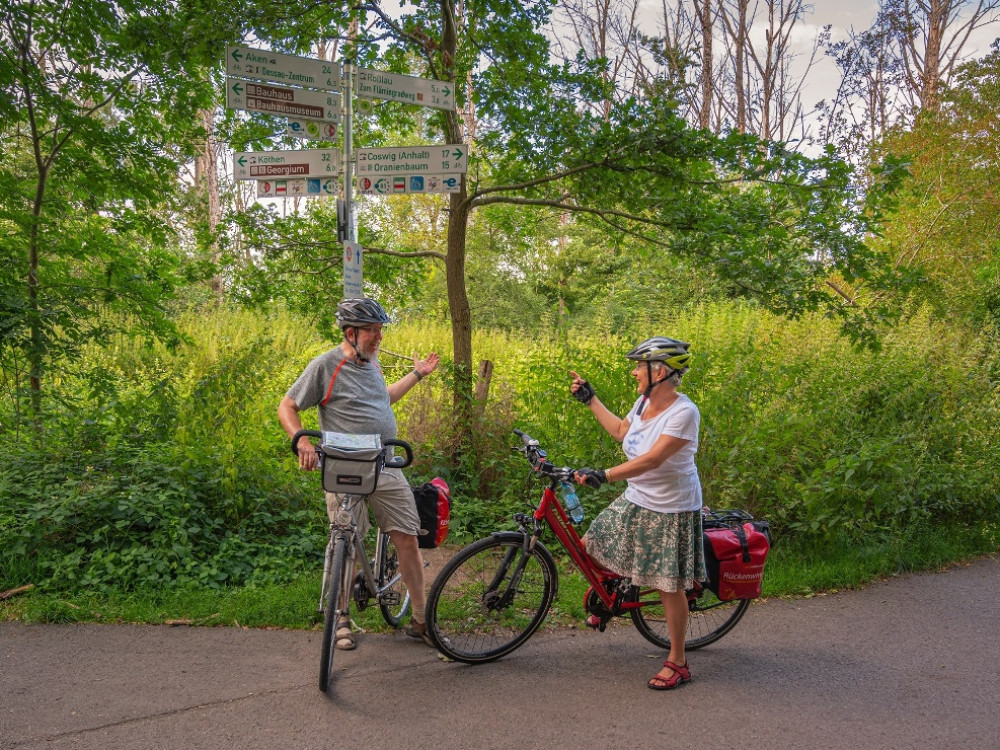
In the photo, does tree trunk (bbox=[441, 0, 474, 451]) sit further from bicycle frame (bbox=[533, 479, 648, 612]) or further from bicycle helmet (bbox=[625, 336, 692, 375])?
bicycle helmet (bbox=[625, 336, 692, 375])

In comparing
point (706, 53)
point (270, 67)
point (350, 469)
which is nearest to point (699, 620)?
point (350, 469)

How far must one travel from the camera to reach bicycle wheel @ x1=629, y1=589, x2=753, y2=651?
455 cm

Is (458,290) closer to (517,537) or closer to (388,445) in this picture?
(388,445)

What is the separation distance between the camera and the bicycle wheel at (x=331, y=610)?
3.81m

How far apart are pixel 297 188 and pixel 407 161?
0.87m

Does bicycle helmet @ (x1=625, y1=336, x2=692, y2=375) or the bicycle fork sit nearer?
bicycle helmet @ (x1=625, y1=336, x2=692, y2=375)

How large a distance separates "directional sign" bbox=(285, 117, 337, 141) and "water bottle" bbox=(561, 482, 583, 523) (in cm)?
341

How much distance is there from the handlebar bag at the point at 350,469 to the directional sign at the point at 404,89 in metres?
3.11

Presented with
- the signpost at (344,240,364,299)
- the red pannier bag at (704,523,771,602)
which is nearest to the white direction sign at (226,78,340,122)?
the signpost at (344,240,364,299)

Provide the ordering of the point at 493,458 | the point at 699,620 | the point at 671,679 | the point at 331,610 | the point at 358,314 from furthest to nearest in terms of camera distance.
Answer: the point at 493,458, the point at 699,620, the point at 358,314, the point at 671,679, the point at 331,610

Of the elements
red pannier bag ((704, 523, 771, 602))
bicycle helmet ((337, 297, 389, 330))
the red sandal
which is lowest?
the red sandal

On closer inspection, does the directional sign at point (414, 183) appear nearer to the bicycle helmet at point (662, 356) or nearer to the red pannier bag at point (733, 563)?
the bicycle helmet at point (662, 356)

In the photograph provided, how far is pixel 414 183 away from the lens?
578 centimetres

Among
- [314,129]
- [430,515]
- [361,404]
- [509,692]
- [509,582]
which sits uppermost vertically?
[314,129]
